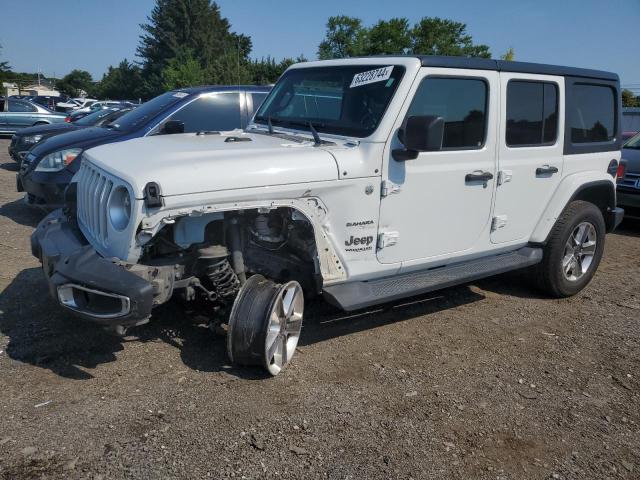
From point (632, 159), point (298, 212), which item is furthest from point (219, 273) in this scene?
point (632, 159)

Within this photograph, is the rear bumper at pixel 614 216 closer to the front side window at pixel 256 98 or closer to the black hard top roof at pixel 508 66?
the black hard top roof at pixel 508 66

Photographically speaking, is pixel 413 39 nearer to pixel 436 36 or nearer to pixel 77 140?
pixel 436 36

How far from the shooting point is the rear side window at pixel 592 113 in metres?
5.02

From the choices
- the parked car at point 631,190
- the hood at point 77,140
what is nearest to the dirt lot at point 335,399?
the hood at point 77,140

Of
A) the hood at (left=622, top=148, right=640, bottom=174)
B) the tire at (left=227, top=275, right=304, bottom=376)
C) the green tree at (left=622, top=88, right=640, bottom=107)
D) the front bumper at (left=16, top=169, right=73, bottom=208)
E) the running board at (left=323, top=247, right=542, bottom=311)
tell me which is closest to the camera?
the tire at (left=227, top=275, right=304, bottom=376)

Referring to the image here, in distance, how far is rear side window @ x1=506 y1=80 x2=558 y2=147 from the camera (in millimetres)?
4500

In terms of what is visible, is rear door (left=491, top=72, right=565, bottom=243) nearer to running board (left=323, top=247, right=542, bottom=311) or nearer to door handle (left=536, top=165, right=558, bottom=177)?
door handle (left=536, top=165, right=558, bottom=177)

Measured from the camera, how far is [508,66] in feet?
14.7

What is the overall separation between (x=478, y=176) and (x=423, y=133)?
3.15 feet

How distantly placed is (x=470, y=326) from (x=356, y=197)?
1.73 m

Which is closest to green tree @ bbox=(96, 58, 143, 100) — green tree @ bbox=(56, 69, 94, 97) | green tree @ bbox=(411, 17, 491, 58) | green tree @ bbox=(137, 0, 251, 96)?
green tree @ bbox=(137, 0, 251, 96)

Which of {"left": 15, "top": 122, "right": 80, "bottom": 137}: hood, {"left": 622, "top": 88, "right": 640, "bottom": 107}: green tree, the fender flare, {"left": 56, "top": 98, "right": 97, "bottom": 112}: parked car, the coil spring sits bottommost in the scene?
the coil spring

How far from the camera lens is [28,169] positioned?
659 centimetres

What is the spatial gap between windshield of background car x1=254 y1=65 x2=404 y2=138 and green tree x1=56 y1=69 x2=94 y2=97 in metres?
97.3
